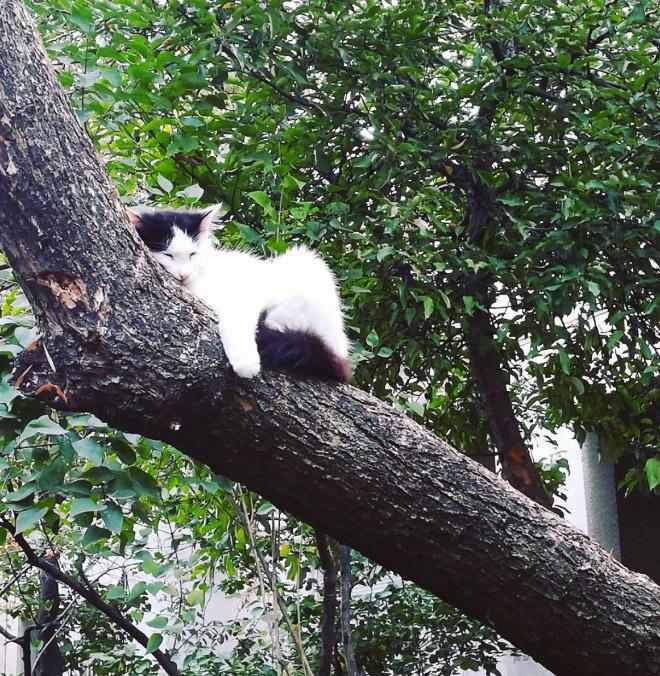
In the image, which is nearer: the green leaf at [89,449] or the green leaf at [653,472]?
the green leaf at [89,449]

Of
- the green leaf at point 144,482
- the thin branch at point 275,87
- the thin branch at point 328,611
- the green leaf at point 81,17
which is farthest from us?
the thin branch at point 275,87

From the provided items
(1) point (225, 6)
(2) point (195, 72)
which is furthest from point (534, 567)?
(1) point (225, 6)

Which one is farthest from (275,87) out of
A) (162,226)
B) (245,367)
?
(245,367)

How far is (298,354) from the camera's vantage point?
5.86 ft

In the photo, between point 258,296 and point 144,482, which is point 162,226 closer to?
point 258,296

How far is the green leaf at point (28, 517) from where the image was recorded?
1697 millimetres

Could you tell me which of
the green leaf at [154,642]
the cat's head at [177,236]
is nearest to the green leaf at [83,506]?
the green leaf at [154,642]

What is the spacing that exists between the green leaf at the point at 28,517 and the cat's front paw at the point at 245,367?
0.55 meters

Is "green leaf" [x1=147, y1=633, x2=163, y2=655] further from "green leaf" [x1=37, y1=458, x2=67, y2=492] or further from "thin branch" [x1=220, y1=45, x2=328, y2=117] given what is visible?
"thin branch" [x1=220, y1=45, x2=328, y2=117]

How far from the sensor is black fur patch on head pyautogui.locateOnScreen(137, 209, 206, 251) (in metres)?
2.34

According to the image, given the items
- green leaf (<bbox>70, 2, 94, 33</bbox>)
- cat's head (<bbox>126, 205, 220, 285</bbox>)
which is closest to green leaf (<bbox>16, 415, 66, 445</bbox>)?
cat's head (<bbox>126, 205, 220, 285</bbox>)

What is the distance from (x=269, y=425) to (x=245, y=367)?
0.41 ft

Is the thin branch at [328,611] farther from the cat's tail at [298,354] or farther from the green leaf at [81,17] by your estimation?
the green leaf at [81,17]

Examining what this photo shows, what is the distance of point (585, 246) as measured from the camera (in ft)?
8.96
